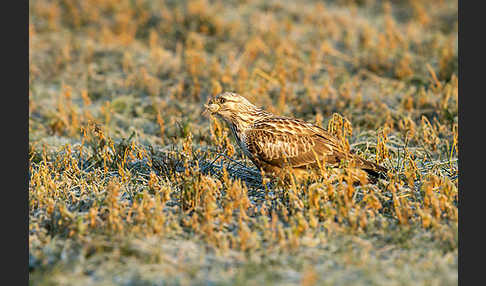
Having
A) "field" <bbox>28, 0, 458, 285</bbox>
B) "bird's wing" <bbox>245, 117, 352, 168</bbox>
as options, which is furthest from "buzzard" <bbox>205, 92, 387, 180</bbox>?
"field" <bbox>28, 0, 458, 285</bbox>

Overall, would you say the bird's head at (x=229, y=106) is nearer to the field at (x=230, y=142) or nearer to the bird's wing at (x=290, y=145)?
the bird's wing at (x=290, y=145)

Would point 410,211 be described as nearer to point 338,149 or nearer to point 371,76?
point 338,149

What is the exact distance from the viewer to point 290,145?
571 cm

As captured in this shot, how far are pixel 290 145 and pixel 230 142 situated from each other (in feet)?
5.16

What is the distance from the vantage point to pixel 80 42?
36.8 ft

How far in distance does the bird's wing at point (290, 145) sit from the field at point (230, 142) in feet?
0.80

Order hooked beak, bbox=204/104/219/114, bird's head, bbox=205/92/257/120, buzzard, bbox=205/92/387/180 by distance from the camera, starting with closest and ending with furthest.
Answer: buzzard, bbox=205/92/387/180 → bird's head, bbox=205/92/257/120 → hooked beak, bbox=204/104/219/114

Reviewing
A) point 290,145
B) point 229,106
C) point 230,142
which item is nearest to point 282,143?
point 290,145

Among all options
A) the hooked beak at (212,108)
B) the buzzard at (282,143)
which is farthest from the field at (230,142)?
the hooked beak at (212,108)

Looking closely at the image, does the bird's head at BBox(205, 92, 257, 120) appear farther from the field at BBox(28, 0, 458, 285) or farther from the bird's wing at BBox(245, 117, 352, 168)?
the field at BBox(28, 0, 458, 285)

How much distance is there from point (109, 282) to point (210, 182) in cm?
155

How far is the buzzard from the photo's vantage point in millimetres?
5637

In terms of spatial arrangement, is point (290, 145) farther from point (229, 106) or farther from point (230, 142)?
point (230, 142)

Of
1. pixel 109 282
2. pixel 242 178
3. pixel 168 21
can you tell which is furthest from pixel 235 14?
pixel 109 282
